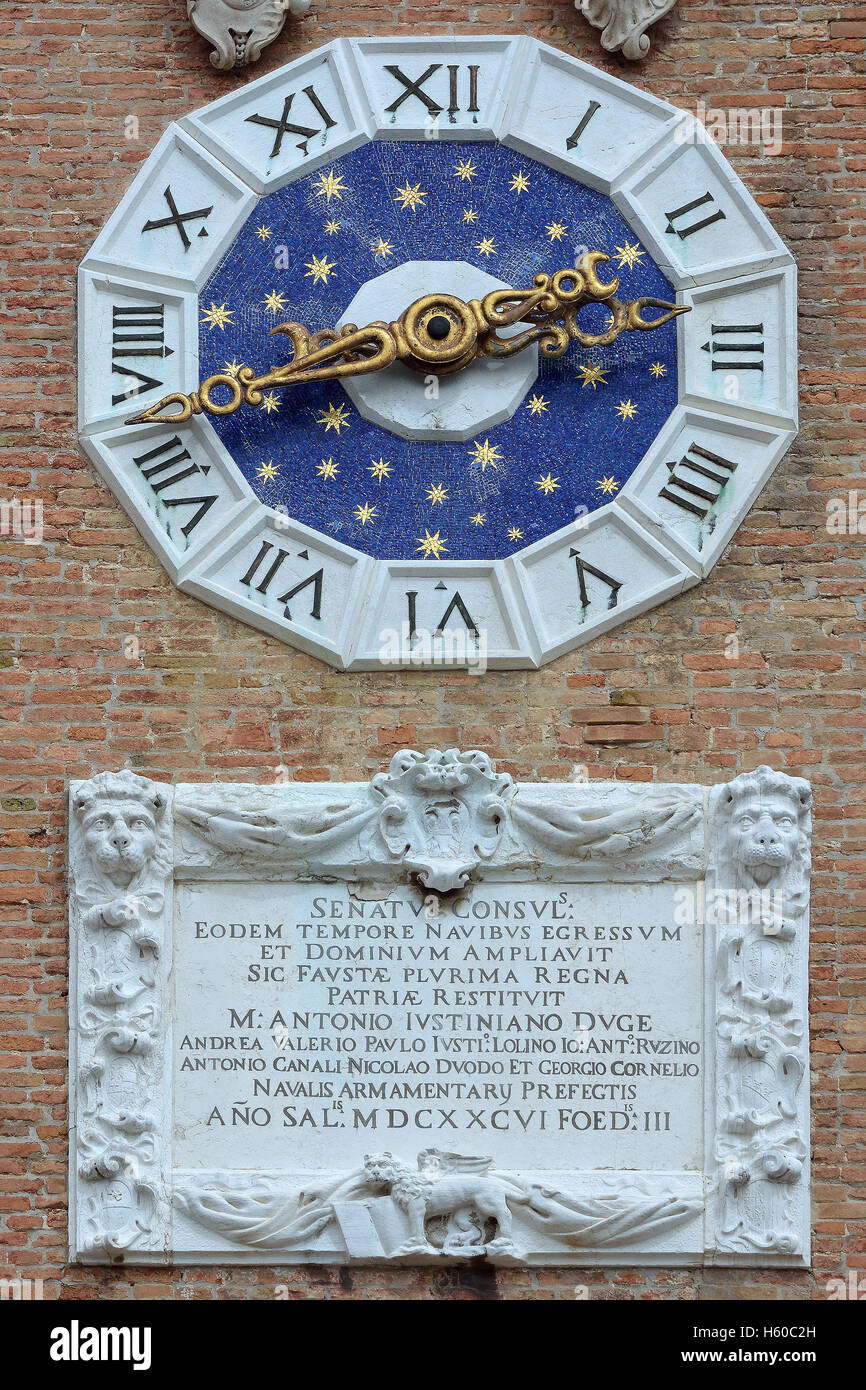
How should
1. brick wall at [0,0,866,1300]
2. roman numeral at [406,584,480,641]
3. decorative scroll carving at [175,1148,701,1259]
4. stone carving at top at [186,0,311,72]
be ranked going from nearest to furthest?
1. decorative scroll carving at [175,1148,701,1259]
2. brick wall at [0,0,866,1300]
3. roman numeral at [406,584,480,641]
4. stone carving at top at [186,0,311,72]

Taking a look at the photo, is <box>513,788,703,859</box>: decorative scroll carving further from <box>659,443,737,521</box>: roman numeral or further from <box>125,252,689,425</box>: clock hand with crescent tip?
<box>125,252,689,425</box>: clock hand with crescent tip

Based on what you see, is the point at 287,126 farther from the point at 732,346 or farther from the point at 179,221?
the point at 732,346

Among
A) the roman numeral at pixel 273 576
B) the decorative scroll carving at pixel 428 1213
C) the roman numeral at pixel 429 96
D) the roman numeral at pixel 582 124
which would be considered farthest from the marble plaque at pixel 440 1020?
the roman numeral at pixel 429 96

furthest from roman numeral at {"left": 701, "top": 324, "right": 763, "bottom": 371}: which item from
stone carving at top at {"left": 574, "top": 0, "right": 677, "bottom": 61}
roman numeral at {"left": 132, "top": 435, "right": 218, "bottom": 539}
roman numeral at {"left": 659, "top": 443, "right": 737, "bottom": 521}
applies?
roman numeral at {"left": 132, "top": 435, "right": 218, "bottom": 539}

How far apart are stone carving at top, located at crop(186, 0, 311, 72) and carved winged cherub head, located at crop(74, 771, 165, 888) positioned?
2675mm

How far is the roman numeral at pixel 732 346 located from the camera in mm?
10039

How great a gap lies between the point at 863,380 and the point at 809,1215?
9.55 feet

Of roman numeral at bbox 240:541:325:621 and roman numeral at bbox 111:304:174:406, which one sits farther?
roman numeral at bbox 111:304:174:406

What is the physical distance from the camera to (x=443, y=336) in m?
10.0

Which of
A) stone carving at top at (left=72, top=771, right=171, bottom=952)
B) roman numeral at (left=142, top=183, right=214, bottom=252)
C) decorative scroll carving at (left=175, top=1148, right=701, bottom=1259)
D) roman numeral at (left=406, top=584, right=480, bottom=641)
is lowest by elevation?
decorative scroll carving at (left=175, top=1148, right=701, bottom=1259)

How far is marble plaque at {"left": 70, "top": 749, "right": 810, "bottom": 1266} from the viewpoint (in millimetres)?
9336

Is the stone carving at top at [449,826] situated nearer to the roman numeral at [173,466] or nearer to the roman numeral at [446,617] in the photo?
the roman numeral at [446,617]

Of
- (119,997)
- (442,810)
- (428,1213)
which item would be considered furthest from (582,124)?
(428,1213)
